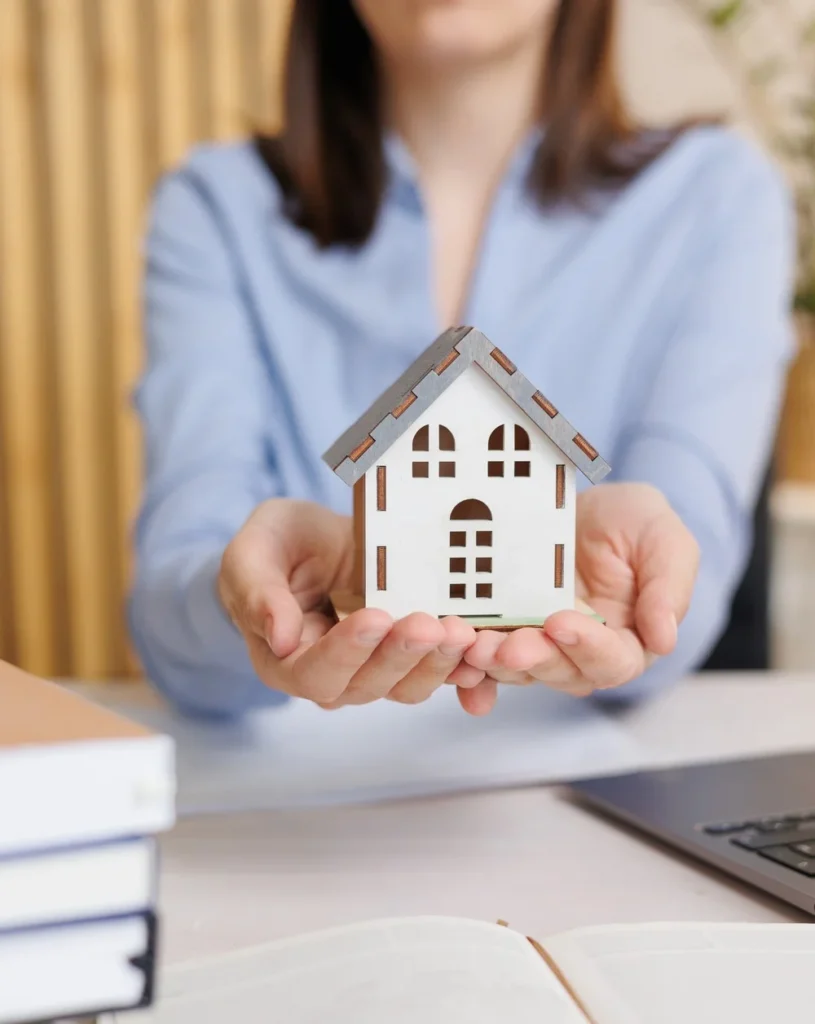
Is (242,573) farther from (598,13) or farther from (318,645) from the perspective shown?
(598,13)

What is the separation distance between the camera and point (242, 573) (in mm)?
527

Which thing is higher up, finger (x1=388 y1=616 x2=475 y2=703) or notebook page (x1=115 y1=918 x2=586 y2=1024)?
finger (x1=388 y1=616 x2=475 y2=703)

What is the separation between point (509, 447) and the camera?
1.63ft

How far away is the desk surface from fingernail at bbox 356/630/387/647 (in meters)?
0.14

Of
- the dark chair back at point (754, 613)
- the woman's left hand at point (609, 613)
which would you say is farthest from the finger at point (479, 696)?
the dark chair back at point (754, 613)

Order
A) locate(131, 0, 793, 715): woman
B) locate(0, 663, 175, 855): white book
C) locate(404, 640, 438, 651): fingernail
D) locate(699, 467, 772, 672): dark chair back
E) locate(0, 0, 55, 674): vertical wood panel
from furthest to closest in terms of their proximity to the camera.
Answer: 1. locate(0, 0, 55, 674): vertical wood panel
2. locate(699, 467, 772, 672): dark chair back
3. locate(131, 0, 793, 715): woman
4. locate(404, 640, 438, 651): fingernail
5. locate(0, 663, 175, 855): white book

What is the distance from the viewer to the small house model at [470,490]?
19.0 inches

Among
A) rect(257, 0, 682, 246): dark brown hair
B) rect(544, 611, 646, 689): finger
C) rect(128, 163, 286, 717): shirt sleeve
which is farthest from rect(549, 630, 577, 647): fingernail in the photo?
rect(257, 0, 682, 246): dark brown hair

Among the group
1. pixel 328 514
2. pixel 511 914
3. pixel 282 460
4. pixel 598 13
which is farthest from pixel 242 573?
pixel 598 13

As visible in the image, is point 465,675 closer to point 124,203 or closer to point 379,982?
point 379,982

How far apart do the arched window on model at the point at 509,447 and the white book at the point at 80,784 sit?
259 mm

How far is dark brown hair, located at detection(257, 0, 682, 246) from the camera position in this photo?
1052 mm

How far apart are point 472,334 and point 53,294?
128 cm

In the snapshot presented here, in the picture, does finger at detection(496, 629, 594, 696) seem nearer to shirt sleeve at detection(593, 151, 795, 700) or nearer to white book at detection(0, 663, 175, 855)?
white book at detection(0, 663, 175, 855)
